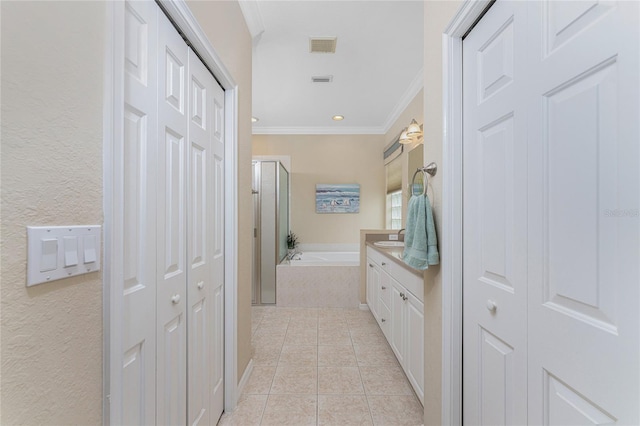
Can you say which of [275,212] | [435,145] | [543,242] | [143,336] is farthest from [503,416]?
[275,212]

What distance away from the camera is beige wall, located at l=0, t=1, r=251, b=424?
0.49m

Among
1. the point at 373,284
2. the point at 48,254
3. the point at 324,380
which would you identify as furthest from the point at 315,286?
the point at 48,254

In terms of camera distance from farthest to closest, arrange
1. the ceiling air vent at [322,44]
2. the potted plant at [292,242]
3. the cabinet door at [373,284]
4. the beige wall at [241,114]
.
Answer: the potted plant at [292,242] < the cabinet door at [373,284] < the ceiling air vent at [322,44] < the beige wall at [241,114]

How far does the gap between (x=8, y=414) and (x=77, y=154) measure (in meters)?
0.49

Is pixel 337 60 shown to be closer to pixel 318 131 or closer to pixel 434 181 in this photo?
pixel 434 181

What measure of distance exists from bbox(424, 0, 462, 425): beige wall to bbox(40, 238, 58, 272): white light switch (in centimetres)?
126

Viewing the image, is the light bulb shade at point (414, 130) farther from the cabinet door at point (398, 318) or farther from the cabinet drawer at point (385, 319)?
the cabinet drawer at point (385, 319)

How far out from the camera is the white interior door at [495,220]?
0.85 metres

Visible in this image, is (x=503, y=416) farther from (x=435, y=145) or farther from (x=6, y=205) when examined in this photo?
(x=6, y=205)

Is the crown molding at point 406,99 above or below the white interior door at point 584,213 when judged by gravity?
above

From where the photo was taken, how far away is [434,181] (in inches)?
52.1

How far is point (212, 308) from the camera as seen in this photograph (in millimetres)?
1519

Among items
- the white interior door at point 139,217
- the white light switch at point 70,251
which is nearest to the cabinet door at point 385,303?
the white interior door at point 139,217

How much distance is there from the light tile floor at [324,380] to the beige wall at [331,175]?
1.89 metres
